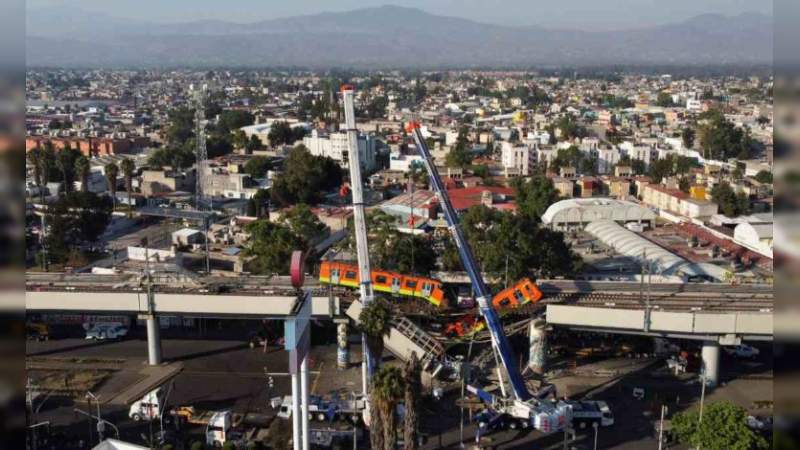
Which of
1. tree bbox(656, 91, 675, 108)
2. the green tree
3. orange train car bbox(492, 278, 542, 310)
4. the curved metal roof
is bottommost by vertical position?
orange train car bbox(492, 278, 542, 310)

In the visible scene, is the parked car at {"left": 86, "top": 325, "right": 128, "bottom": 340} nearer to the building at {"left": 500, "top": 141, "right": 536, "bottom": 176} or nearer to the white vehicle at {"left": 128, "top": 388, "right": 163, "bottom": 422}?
the white vehicle at {"left": 128, "top": 388, "right": 163, "bottom": 422}

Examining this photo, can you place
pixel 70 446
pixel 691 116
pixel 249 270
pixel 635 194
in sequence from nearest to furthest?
pixel 70 446, pixel 249 270, pixel 635 194, pixel 691 116

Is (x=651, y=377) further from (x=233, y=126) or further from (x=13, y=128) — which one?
(x=233, y=126)

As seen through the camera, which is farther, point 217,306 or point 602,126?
point 602,126

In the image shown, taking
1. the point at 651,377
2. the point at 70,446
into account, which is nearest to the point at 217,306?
the point at 70,446

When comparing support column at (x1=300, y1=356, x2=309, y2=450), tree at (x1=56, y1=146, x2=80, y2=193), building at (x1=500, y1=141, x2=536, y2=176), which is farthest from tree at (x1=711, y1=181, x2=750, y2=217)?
tree at (x1=56, y1=146, x2=80, y2=193)

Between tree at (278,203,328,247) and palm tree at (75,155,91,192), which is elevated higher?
palm tree at (75,155,91,192)

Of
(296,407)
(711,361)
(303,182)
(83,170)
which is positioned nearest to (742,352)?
(711,361)
